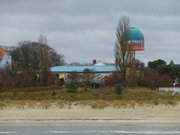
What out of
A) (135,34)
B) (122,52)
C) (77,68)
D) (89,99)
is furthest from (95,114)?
(77,68)

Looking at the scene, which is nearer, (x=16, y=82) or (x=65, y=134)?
(x=65, y=134)

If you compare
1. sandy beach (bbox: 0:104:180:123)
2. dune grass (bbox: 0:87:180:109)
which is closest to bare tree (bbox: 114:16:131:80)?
dune grass (bbox: 0:87:180:109)

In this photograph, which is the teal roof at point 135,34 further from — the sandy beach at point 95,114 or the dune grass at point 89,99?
the sandy beach at point 95,114

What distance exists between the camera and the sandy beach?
89.4 feet

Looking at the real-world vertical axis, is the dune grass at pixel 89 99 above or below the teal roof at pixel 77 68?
below

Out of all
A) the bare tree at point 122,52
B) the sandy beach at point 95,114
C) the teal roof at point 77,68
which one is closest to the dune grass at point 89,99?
the sandy beach at point 95,114

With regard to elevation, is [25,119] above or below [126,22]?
below

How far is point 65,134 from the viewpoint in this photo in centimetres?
1691

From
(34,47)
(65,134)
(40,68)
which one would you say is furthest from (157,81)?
(65,134)

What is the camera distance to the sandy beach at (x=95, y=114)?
2725 cm

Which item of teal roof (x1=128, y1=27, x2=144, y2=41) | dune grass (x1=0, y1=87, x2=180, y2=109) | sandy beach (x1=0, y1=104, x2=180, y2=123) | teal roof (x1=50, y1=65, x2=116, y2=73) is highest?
teal roof (x1=128, y1=27, x2=144, y2=41)

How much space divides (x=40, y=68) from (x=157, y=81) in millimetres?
19109

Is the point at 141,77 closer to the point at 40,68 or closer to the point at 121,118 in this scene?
the point at 40,68

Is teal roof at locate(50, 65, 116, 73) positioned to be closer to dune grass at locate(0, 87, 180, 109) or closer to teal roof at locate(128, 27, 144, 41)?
teal roof at locate(128, 27, 144, 41)
